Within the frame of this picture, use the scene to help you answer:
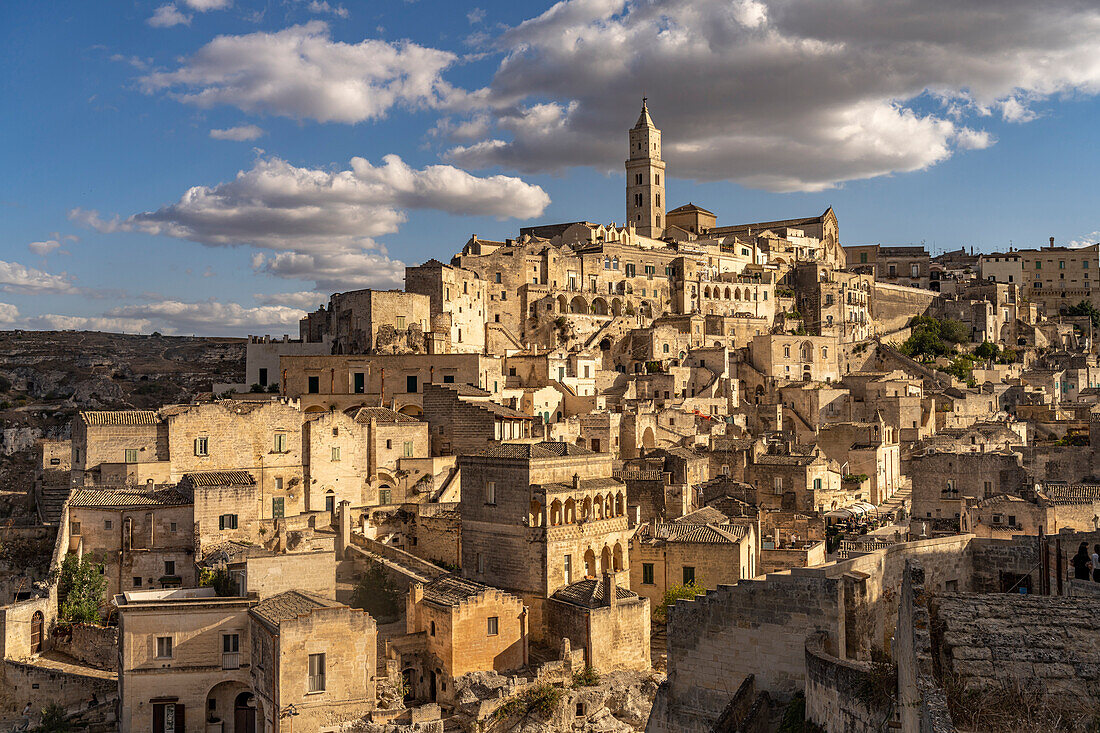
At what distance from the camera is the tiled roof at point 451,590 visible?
28.0 m

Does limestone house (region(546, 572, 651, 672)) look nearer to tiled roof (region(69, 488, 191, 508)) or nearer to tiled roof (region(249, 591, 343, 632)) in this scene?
tiled roof (region(249, 591, 343, 632))

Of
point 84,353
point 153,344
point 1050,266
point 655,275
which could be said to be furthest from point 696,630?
point 1050,266

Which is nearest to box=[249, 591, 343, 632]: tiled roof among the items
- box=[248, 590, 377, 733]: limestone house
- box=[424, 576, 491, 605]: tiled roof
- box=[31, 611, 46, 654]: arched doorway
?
box=[248, 590, 377, 733]: limestone house

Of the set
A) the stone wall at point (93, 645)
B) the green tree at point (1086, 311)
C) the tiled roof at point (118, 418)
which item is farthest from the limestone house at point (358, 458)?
the green tree at point (1086, 311)

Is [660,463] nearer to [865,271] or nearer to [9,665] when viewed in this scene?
[9,665]

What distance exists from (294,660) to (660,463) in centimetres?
2062

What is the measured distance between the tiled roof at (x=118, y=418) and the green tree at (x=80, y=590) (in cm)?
536

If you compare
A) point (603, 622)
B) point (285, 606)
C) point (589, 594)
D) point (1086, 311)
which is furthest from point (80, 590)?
point (1086, 311)

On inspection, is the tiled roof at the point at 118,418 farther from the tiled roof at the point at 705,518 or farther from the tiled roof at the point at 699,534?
the tiled roof at the point at 705,518

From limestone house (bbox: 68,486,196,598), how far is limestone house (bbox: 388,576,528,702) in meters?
9.34

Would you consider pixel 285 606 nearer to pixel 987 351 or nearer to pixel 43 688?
pixel 43 688

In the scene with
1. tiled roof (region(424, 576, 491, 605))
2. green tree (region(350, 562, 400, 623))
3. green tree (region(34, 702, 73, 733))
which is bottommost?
green tree (region(34, 702, 73, 733))

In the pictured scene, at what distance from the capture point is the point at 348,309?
58.5m

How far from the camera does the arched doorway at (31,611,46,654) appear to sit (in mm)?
30844
